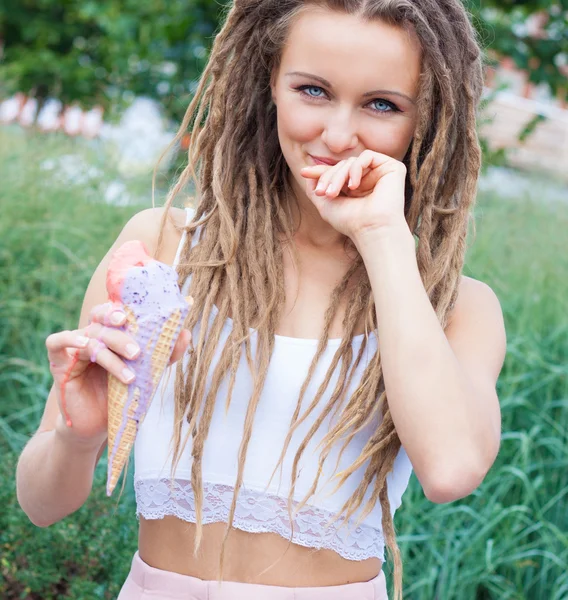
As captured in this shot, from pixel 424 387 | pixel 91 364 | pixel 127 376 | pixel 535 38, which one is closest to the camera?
pixel 127 376

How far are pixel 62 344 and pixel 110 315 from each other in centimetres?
9

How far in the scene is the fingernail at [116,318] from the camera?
4.83 feet

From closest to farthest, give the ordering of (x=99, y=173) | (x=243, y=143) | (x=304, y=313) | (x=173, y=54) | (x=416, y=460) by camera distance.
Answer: (x=416, y=460) < (x=304, y=313) < (x=243, y=143) < (x=99, y=173) < (x=173, y=54)

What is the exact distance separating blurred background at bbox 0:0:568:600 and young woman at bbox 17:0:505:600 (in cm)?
76

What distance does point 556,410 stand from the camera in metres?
3.71

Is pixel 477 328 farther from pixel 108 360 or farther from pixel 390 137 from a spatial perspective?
pixel 108 360

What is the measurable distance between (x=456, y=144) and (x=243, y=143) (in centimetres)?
48

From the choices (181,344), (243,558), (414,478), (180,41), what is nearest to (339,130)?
(181,344)

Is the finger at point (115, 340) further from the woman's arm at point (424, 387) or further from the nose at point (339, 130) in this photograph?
the nose at point (339, 130)

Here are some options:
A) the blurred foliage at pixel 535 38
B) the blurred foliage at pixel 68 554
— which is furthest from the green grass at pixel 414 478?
the blurred foliage at pixel 535 38

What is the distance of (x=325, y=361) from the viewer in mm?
1896

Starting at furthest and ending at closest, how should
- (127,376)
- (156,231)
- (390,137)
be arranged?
(156,231), (390,137), (127,376)

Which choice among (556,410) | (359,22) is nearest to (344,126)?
(359,22)

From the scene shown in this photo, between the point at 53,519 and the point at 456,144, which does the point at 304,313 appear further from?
the point at 53,519
